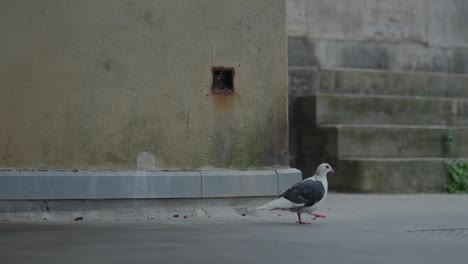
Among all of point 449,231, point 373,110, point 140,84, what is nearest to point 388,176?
point 373,110

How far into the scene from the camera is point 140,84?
8.16m

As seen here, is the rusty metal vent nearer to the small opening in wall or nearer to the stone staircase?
the small opening in wall

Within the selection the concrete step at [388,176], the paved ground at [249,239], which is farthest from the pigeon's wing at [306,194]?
the concrete step at [388,176]

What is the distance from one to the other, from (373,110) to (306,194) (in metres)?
5.45

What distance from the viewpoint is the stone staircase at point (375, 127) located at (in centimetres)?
1172

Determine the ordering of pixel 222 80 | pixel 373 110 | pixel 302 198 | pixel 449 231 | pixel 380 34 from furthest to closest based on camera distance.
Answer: pixel 380 34
pixel 373 110
pixel 222 80
pixel 302 198
pixel 449 231

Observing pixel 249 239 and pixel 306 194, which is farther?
pixel 306 194

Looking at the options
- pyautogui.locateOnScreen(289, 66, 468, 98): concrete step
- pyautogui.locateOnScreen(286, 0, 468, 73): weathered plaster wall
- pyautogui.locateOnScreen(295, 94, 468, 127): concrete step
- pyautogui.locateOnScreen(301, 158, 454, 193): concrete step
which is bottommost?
pyautogui.locateOnScreen(301, 158, 454, 193): concrete step

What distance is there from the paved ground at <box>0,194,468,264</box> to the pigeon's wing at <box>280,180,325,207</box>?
219mm

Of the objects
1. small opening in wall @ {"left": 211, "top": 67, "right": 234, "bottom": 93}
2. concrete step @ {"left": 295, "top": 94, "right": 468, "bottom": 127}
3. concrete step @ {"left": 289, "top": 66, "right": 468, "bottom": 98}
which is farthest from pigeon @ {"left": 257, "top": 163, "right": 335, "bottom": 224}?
concrete step @ {"left": 289, "top": 66, "right": 468, "bottom": 98}

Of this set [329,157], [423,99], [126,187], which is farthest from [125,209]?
[423,99]

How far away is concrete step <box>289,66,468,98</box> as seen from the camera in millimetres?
13469

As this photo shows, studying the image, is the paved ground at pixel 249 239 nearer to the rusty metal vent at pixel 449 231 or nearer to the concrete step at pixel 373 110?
the rusty metal vent at pixel 449 231

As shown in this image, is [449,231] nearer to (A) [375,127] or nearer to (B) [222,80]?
(B) [222,80]
